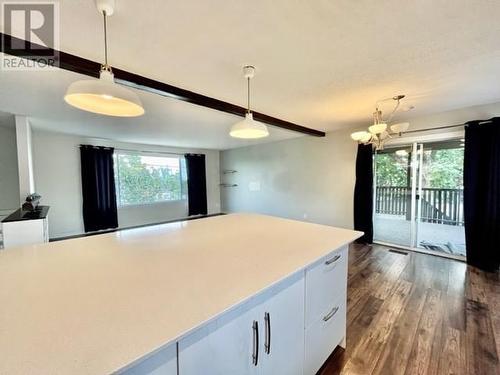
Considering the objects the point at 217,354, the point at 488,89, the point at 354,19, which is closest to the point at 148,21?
the point at 354,19

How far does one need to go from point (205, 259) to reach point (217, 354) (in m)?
0.44

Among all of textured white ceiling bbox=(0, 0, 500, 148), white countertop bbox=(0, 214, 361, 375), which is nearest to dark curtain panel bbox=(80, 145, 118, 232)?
textured white ceiling bbox=(0, 0, 500, 148)

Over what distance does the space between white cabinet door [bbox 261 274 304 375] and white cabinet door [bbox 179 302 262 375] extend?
0.19 feet

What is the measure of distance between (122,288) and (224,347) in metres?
0.44

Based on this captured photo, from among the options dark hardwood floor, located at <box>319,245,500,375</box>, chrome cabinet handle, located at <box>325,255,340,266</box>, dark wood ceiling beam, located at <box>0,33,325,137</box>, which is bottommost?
dark hardwood floor, located at <box>319,245,500,375</box>

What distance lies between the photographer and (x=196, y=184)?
22.2ft

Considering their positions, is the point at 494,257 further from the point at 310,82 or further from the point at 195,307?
the point at 195,307

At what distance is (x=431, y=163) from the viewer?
3.59m

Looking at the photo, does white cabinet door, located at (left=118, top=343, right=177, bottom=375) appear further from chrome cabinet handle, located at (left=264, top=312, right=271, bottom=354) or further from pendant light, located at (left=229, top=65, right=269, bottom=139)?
pendant light, located at (left=229, top=65, right=269, bottom=139)

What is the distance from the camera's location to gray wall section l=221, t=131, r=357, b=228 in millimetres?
4504

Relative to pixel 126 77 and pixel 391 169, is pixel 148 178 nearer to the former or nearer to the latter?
pixel 126 77

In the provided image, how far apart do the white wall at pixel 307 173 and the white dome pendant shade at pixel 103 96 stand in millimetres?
4089

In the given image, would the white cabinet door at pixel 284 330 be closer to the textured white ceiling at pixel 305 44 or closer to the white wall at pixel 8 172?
the textured white ceiling at pixel 305 44

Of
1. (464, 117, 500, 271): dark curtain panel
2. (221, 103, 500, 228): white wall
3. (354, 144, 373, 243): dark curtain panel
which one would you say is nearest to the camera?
(464, 117, 500, 271): dark curtain panel
